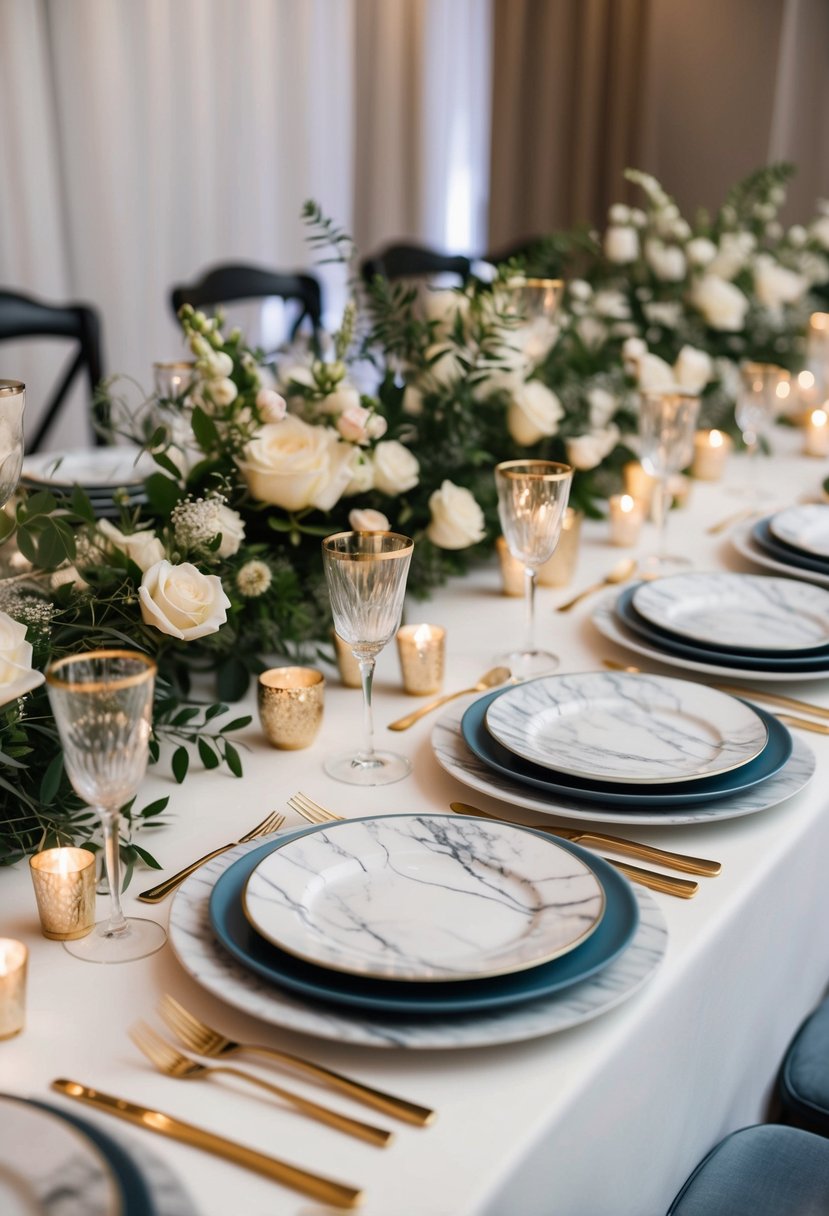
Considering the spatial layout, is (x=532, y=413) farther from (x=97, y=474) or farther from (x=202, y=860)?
(x=202, y=860)

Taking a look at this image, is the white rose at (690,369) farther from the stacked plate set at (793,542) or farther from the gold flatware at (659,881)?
the gold flatware at (659,881)

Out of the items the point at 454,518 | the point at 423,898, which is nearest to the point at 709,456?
the point at 454,518

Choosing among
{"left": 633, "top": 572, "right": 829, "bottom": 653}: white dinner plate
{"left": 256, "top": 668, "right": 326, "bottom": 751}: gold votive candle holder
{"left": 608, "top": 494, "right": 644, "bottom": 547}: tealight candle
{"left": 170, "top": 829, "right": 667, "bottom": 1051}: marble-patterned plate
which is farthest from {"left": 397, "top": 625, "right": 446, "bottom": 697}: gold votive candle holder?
{"left": 608, "top": 494, "right": 644, "bottom": 547}: tealight candle

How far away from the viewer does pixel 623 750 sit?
998mm

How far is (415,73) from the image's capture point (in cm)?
478

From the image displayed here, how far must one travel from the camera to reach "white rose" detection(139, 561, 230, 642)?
90cm

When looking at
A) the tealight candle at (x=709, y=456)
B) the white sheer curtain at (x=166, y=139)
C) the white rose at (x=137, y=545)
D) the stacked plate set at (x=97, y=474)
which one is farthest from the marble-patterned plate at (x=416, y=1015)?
the white sheer curtain at (x=166, y=139)

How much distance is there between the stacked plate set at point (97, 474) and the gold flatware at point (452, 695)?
1.70 feet

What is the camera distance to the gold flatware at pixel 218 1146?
1.80ft

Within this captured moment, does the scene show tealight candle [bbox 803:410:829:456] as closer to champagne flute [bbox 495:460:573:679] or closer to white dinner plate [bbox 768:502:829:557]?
white dinner plate [bbox 768:502:829:557]

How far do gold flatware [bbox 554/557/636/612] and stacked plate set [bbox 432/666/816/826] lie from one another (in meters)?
0.31

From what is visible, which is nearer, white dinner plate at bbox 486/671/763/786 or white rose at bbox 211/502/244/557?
white dinner plate at bbox 486/671/763/786

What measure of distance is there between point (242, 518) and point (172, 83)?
315 cm

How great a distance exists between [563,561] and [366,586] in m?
0.65
